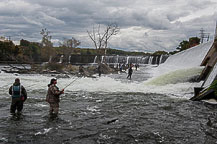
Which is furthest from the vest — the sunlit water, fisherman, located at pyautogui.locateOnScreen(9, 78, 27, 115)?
the sunlit water

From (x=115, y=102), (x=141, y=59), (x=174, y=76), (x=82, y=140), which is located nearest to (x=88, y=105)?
(x=115, y=102)

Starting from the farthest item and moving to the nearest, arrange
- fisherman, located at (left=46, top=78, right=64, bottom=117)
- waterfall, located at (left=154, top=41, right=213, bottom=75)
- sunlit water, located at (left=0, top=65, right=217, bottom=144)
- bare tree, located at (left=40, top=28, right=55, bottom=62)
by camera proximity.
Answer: bare tree, located at (left=40, top=28, right=55, bottom=62) → waterfall, located at (left=154, top=41, right=213, bottom=75) → fisherman, located at (left=46, top=78, right=64, bottom=117) → sunlit water, located at (left=0, top=65, right=217, bottom=144)

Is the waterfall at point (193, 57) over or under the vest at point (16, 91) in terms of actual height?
over

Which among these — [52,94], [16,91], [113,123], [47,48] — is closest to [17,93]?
[16,91]

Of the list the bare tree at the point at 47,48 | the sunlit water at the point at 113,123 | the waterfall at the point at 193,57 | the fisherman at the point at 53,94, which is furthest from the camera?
the bare tree at the point at 47,48

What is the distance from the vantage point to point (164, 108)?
10.1 m

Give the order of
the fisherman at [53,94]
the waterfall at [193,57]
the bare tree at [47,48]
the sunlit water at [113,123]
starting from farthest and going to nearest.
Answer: the bare tree at [47,48] → the waterfall at [193,57] → the fisherman at [53,94] → the sunlit water at [113,123]

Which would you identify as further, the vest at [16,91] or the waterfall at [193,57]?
the waterfall at [193,57]

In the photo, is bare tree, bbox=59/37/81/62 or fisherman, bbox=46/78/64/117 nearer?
fisherman, bbox=46/78/64/117

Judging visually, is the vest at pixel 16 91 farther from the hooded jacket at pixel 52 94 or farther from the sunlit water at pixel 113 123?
the hooded jacket at pixel 52 94

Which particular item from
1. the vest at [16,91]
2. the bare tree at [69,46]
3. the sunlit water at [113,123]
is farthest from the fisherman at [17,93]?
the bare tree at [69,46]

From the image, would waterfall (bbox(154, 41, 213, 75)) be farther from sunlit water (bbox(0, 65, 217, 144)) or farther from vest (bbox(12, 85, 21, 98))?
vest (bbox(12, 85, 21, 98))

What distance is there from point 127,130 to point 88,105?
13.6ft

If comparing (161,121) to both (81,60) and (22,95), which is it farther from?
(81,60)
